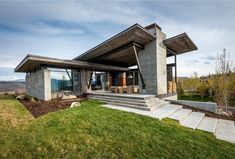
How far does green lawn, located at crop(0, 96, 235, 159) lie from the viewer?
305 cm

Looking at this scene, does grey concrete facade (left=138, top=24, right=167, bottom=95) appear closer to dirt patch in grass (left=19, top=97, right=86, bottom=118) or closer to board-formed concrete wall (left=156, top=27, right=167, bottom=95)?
board-formed concrete wall (left=156, top=27, right=167, bottom=95)

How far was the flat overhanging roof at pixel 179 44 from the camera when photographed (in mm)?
8320

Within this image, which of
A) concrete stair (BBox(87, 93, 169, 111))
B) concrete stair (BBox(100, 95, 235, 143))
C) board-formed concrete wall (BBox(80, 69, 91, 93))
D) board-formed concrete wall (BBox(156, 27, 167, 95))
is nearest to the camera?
concrete stair (BBox(100, 95, 235, 143))

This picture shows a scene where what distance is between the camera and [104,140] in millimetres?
3564

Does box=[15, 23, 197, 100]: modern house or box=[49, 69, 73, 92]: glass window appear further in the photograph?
box=[49, 69, 73, 92]: glass window

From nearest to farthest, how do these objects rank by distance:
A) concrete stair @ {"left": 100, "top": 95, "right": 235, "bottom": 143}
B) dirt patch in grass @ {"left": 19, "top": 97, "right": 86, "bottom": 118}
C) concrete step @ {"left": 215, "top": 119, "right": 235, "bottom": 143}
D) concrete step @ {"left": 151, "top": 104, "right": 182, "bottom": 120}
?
1. concrete step @ {"left": 215, "top": 119, "right": 235, "bottom": 143}
2. concrete stair @ {"left": 100, "top": 95, "right": 235, "bottom": 143}
3. concrete step @ {"left": 151, "top": 104, "right": 182, "bottom": 120}
4. dirt patch in grass @ {"left": 19, "top": 97, "right": 86, "bottom": 118}

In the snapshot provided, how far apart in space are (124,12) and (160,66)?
14.6ft

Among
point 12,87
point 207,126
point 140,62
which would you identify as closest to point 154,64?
point 140,62

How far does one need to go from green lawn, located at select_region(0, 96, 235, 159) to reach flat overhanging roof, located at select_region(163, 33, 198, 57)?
6.15m

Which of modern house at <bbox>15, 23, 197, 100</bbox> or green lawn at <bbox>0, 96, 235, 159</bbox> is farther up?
modern house at <bbox>15, 23, 197, 100</bbox>

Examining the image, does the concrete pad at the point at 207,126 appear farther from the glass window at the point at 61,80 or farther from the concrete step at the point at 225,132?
the glass window at the point at 61,80

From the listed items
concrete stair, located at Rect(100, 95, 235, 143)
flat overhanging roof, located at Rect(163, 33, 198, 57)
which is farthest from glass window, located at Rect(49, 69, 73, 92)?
flat overhanging roof, located at Rect(163, 33, 198, 57)

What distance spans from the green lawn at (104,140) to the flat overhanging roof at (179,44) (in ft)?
20.2

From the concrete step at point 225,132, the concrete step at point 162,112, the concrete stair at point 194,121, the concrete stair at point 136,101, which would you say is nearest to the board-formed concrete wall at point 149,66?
the concrete stair at point 136,101
